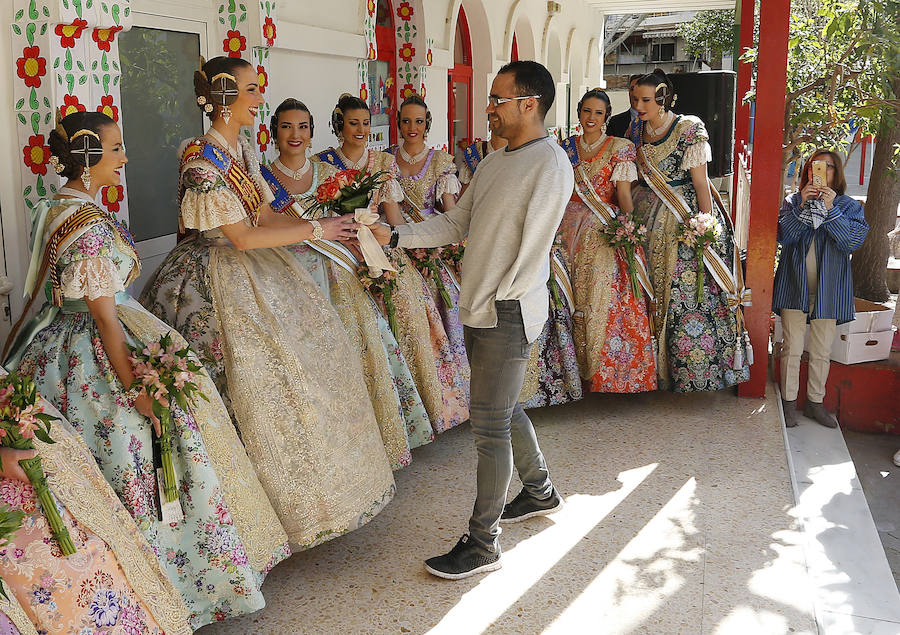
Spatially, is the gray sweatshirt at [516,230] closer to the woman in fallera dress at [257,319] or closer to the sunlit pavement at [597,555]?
the woman in fallera dress at [257,319]

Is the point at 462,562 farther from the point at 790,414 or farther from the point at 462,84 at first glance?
the point at 462,84

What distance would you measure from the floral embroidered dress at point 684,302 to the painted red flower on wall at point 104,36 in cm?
277

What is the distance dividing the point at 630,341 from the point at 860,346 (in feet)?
4.52

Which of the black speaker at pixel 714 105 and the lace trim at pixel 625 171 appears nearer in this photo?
the lace trim at pixel 625 171

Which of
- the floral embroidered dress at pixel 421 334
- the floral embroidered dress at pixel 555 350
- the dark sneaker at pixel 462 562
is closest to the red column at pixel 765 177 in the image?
the floral embroidered dress at pixel 555 350

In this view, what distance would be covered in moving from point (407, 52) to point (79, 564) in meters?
5.24

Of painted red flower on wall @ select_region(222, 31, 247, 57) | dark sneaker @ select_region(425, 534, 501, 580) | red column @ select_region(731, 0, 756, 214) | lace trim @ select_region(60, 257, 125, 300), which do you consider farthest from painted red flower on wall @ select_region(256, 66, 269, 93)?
red column @ select_region(731, 0, 756, 214)

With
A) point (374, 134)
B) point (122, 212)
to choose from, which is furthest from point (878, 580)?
point (374, 134)

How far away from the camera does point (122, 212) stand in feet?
11.5

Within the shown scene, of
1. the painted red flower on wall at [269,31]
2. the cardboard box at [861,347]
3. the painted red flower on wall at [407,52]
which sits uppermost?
the painted red flower on wall at [407,52]

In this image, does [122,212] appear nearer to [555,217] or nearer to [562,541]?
[555,217]

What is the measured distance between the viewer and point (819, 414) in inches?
191

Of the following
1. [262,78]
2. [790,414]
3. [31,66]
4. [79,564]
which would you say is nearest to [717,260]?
[790,414]

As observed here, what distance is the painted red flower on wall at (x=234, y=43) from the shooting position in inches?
170
